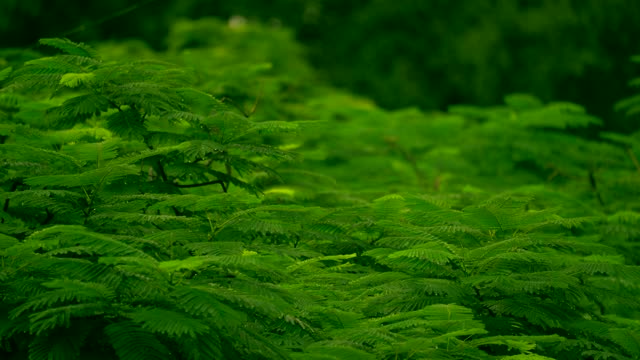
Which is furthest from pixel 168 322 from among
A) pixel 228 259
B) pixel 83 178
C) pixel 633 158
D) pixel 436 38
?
pixel 436 38

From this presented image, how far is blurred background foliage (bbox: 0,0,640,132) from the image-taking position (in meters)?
15.2

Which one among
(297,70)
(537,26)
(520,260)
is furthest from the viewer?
(537,26)

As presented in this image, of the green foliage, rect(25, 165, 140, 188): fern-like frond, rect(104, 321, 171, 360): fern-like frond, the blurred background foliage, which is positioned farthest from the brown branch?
the blurred background foliage

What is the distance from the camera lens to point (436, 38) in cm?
1642

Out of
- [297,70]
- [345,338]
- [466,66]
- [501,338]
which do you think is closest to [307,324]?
[345,338]

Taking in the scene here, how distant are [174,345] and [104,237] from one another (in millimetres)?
389

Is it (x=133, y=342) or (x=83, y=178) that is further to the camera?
(x=83, y=178)

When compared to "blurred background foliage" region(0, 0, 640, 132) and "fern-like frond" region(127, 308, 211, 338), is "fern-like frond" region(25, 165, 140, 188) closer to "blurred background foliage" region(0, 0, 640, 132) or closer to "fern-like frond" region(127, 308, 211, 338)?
"fern-like frond" region(127, 308, 211, 338)

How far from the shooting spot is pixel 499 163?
8016mm

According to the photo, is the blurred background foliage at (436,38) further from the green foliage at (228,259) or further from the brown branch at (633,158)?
the green foliage at (228,259)

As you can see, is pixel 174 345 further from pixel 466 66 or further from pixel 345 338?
pixel 466 66

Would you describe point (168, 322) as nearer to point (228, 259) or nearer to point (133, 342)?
point (133, 342)

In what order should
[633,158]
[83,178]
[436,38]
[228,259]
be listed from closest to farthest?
[228,259], [83,178], [633,158], [436,38]

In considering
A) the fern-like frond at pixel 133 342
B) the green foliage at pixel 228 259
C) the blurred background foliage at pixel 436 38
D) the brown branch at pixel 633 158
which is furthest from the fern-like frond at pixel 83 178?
A: the blurred background foliage at pixel 436 38
